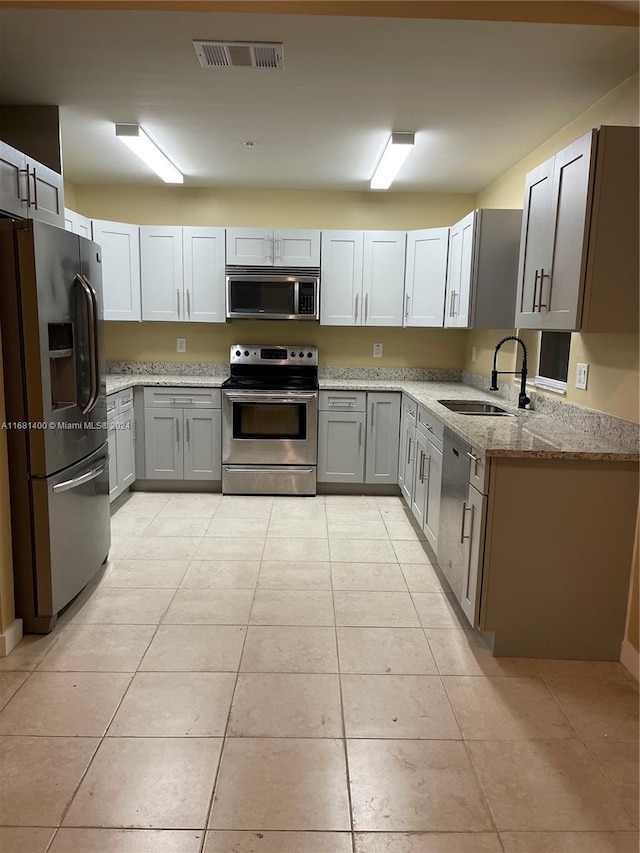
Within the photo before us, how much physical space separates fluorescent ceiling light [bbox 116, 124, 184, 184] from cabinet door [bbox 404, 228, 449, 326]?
1.96 meters

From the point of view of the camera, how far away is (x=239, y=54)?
249cm

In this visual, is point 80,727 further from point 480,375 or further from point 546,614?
point 480,375

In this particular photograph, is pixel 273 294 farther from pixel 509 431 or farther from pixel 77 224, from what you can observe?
pixel 509 431

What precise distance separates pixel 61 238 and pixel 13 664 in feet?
6.09

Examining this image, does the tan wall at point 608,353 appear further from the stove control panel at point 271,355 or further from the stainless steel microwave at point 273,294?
the stove control panel at point 271,355

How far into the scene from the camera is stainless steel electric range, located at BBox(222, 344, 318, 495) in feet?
15.4

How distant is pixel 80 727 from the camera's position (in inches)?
79.9

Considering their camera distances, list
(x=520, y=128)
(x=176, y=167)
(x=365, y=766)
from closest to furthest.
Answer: (x=365, y=766) < (x=520, y=128) < (x=176, y=167)

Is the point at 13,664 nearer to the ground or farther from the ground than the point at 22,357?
nearer to the ground

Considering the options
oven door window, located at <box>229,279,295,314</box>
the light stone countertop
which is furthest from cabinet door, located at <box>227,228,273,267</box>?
the light stone countertop

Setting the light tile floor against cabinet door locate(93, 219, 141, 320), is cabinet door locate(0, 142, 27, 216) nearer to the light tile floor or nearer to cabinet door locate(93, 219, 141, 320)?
cabinet door locate(93, 219, 141, 320)

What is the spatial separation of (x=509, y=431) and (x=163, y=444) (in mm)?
2981

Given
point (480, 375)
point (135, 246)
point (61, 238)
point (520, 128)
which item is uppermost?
point (520, 128)

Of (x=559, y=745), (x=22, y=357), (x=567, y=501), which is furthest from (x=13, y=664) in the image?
(x=567, y=501)
